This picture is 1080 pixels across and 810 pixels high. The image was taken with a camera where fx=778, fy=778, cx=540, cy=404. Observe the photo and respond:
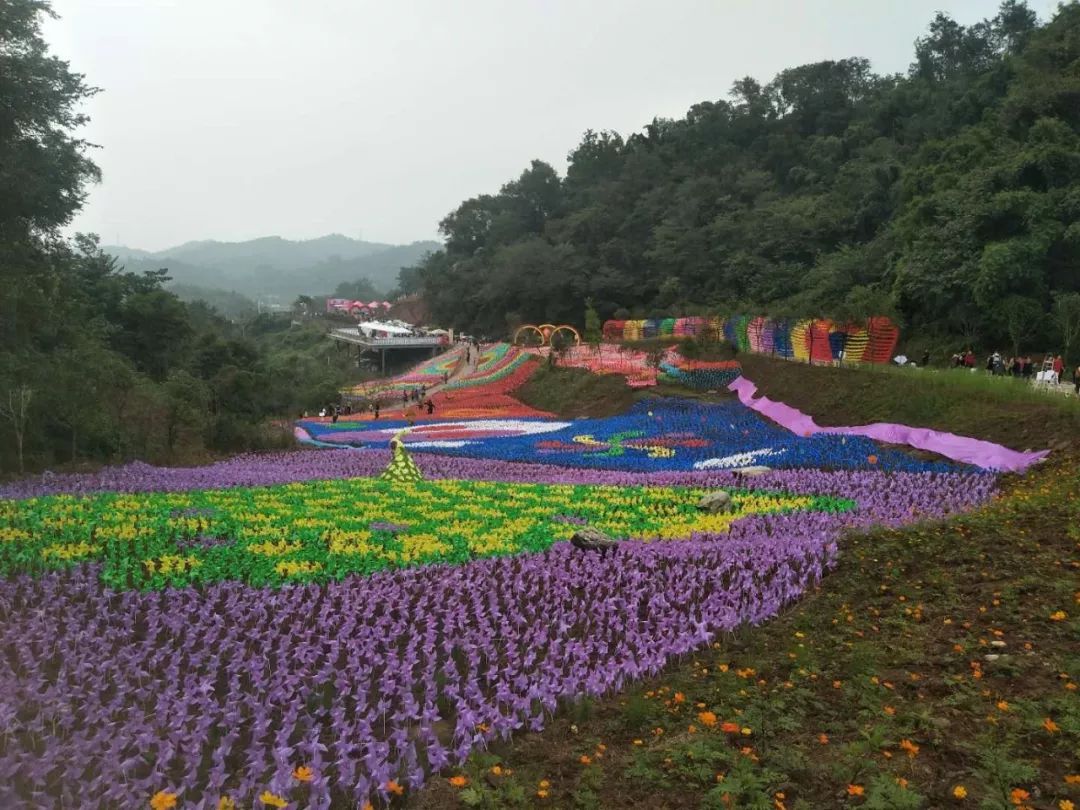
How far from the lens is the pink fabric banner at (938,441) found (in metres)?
15.1

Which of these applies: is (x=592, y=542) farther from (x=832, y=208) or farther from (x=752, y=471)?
(x=832, y=208)

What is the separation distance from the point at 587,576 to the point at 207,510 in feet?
21.3

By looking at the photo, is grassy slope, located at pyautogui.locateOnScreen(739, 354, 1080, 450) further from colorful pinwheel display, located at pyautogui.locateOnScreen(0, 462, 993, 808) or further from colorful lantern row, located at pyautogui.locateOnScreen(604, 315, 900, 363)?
colorful pinwheel display, located at pyautogui.locateOnScreen(0, 462, 993, 808)

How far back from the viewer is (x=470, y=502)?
13898mm

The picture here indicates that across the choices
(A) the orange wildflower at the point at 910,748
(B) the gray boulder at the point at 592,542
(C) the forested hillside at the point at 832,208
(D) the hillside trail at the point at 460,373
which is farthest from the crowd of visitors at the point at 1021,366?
(D) the hillside trail at the point at 460,373

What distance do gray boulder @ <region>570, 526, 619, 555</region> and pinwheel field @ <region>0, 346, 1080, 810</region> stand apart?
15cm

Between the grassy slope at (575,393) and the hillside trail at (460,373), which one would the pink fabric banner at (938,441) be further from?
the hillside trail at (460,373)

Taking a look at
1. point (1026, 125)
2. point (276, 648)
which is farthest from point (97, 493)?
point (1026, 125)

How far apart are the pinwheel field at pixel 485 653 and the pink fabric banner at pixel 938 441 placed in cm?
205

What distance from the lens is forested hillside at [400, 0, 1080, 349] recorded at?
33562 millimetres

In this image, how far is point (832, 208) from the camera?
57.8 meters

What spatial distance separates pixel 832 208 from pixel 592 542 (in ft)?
181

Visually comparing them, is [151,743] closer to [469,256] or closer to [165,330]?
[165,330]

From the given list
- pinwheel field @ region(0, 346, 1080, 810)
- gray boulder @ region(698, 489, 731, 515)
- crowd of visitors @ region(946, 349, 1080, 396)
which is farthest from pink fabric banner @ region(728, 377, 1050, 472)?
gray boulder @ region(698, 489, 731, 515)
